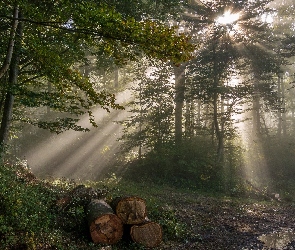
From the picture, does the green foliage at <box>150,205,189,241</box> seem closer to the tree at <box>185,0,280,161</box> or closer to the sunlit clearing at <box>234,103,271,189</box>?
the tree at <box>185,0,280,161</box>

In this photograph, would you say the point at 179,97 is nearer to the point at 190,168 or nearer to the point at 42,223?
the point at 190,168

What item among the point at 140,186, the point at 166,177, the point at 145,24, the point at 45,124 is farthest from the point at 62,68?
the point at 166,177

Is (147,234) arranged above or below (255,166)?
below

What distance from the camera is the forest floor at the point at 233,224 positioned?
9.41 meters

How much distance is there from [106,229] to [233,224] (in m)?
5.78

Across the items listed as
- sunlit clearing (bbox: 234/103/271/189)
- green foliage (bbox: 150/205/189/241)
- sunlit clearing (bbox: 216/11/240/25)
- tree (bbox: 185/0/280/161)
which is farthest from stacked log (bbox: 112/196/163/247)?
sunlit clearing (bbox: 216/11/240/25)

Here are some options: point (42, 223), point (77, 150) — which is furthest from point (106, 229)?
point (77, 150)

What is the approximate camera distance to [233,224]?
11.6 meters

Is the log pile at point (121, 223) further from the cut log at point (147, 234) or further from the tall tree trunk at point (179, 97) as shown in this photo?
the tall tree trunk at point (179, 97)

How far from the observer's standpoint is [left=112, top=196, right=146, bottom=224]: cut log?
28.5ft

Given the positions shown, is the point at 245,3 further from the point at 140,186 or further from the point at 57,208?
the point at 57,208

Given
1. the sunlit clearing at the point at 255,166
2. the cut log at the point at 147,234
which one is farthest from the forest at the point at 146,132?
the sunlit clearing at the point at 255,166

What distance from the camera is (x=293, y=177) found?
24562 millimetres

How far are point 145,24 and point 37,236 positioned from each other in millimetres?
5490
